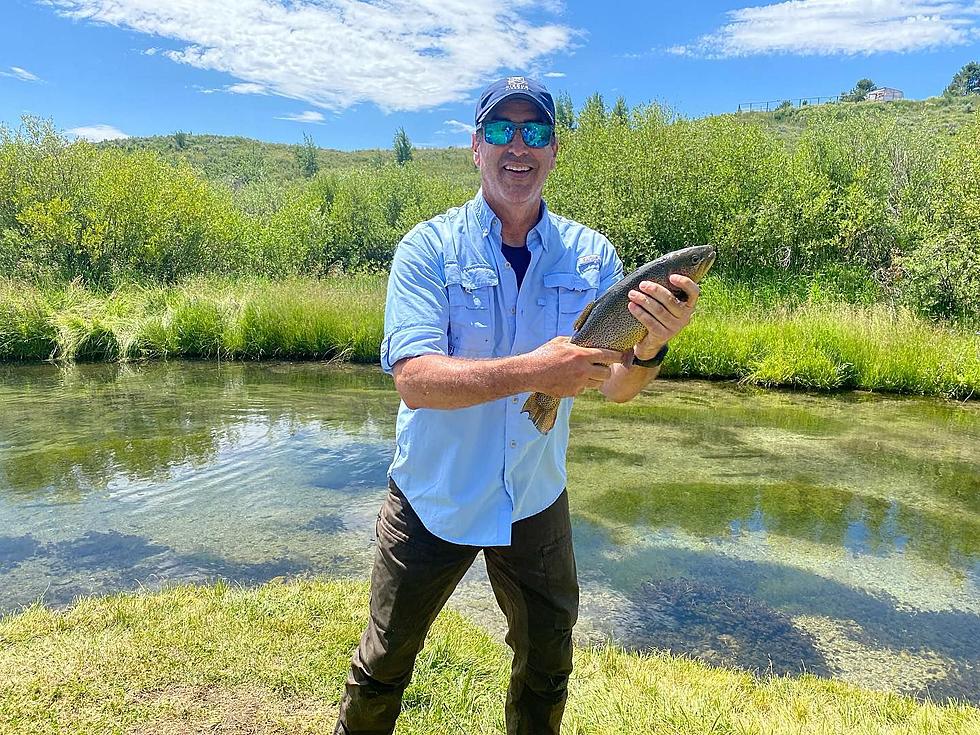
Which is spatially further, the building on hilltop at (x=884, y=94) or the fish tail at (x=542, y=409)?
the building on hilltop at (x=884, y=94)

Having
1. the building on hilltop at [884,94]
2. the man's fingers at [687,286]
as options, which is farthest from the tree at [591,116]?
the building on hilltop at [884,94]

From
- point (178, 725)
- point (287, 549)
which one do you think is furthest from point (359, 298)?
point (178, 725)

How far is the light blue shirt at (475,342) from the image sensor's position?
2.61 m

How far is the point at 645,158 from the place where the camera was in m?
25.6

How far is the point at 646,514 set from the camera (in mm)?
7941

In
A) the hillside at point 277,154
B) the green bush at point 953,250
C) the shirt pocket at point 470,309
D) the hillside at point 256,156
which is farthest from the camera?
the hillside at point 256,156

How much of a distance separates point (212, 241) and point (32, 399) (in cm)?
1713

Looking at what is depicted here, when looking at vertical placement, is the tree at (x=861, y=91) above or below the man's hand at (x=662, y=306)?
above

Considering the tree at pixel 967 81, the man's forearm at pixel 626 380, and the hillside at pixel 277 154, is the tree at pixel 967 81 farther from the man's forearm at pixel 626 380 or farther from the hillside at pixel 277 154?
the man's forearm at pixel 626 380

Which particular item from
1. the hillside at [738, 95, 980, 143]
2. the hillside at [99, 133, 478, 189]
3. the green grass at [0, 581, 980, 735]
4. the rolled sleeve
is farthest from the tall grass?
the hillside at [99, 133, 478, 189]

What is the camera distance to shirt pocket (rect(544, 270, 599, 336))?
285 cm

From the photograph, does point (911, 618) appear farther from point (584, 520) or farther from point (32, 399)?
point (32, 399)

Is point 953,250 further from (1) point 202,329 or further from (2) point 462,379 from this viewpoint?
(2) point 462,379

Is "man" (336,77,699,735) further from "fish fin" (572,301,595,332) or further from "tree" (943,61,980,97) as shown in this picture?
"tree" (943,61,980,97)
